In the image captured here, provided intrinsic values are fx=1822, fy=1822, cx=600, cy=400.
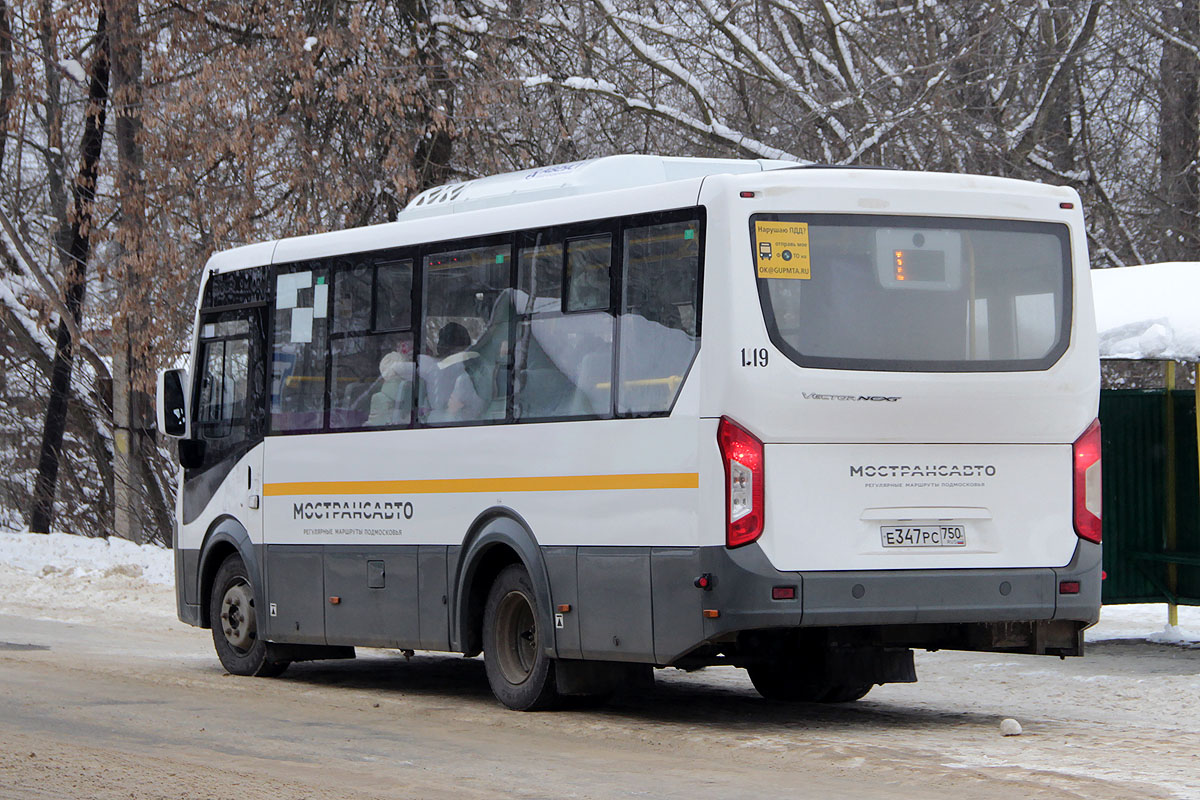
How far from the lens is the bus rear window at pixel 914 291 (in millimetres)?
9484

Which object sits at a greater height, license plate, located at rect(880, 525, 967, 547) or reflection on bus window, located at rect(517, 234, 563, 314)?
reflection on bus window, located at rect(517, 234, 563, 314)

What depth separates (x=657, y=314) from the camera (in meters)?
9.83

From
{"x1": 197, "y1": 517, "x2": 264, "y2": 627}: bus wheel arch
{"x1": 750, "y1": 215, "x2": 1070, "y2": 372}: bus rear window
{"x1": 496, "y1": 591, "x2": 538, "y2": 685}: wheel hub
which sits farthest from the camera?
{"x1": 197, "y1": 517, "x2": 264, "y2": 627}: bus wheel arch

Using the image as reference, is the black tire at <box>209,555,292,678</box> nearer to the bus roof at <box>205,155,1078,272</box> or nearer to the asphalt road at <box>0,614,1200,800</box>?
the asphalt road at <box>0,614,1200,800</box>

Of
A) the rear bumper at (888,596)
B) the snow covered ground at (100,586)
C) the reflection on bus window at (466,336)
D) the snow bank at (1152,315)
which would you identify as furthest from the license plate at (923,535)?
the snow covered ground at (100,586)

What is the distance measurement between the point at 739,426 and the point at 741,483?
29 centimetres

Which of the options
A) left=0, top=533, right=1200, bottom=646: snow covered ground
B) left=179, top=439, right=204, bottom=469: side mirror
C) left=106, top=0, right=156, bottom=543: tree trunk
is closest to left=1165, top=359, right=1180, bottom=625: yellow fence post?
left=0, top=533, right=1200, bottom=646: snow covered ground

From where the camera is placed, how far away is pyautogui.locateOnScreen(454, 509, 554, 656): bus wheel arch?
34.4 ft

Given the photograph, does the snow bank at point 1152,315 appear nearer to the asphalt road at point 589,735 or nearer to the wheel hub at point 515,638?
the asphalt road at point 589,735

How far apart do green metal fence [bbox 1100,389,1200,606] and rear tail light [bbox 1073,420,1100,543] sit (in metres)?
4.99

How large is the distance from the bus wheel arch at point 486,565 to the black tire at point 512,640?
0.11 metres

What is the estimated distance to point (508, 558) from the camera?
11.0 m

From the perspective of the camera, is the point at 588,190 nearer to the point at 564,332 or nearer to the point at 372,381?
the point at 564,332

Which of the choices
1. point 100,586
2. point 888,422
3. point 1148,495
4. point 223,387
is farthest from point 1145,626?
point 100,586
